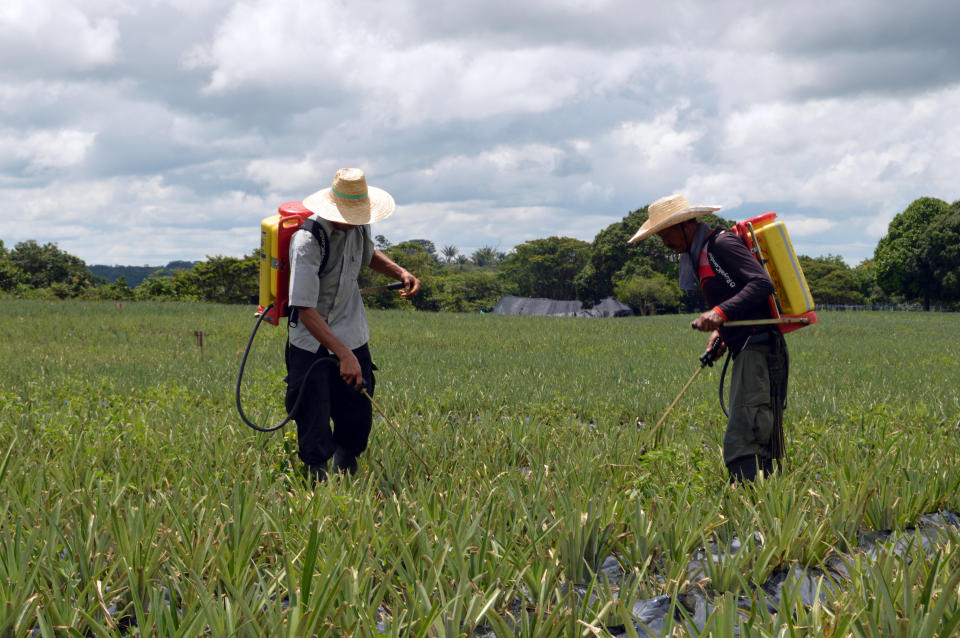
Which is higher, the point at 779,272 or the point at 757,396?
the point at 779,272

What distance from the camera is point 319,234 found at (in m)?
3.72

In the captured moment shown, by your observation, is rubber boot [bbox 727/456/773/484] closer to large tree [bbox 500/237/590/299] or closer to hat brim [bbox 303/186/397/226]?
hat brim [bbox 303/186/397/226]

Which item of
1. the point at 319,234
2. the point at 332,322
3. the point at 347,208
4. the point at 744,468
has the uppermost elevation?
the point at 347,208

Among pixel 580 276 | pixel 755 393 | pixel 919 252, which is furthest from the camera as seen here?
pixel 580 276

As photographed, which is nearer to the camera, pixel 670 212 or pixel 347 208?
pixel 347 208

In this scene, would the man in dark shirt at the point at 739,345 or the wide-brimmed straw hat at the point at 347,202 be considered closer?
the wide-brimmed straw hat at the point at 347,202

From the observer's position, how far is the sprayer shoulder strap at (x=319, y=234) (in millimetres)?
3707

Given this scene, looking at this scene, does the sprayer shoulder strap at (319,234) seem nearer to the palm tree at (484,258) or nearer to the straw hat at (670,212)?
the straw hat at (670,212)

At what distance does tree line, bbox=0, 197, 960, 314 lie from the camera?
50531mm

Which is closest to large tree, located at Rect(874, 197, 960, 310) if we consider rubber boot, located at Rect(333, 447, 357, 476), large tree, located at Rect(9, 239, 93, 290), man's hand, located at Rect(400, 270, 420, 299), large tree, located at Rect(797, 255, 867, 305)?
large tree, located at Rect(797, 255, 867, 305)

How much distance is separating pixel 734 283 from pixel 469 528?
7.85ft

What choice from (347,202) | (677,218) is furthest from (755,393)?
(347,202)

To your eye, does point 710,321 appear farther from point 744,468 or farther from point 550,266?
point 550,266

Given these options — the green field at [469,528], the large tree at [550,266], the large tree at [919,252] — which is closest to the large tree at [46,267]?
the large tree at [550,266]
